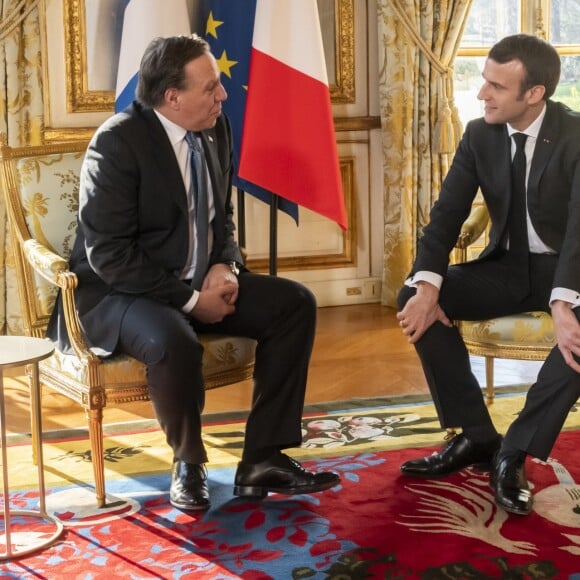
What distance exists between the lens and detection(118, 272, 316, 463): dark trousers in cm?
280

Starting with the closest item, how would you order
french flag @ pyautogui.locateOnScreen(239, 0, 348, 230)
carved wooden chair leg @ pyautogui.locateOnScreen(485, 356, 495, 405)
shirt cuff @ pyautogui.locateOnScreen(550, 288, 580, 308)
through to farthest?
shirt cuff @ pyautogui.locateOnScreen(550, 288, 580, 308)
carved wooden chair leg @ pyautogui.locateOnScreen(485, 356, 495, 405)
french flag @ pyautogui.locateOnScreen(239, 0, 348, 230)

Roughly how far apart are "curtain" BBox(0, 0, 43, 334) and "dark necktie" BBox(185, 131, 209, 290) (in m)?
2.07

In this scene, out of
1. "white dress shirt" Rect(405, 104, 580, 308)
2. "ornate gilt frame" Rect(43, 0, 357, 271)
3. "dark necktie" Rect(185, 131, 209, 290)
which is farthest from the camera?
"ornate gilt frame" Rect(43, 0, 357, 271)

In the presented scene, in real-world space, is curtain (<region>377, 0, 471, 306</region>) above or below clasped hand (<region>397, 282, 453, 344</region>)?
above

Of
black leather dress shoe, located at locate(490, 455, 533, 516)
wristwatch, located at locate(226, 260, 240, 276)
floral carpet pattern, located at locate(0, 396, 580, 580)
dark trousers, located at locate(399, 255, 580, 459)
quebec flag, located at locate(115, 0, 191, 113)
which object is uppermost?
quebec flag, located at locate(115, 0, 191, 113)

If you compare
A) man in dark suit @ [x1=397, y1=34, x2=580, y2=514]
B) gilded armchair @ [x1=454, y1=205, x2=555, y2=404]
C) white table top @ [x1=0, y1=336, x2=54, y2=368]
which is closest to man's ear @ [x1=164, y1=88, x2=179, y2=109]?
white table top @ [x1=0, y1=336, x2=54, y2=368]

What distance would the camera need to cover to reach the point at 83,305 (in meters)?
3.03

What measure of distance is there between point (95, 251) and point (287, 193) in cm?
177

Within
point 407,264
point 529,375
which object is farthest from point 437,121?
point 529,375

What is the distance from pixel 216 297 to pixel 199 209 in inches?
10.7

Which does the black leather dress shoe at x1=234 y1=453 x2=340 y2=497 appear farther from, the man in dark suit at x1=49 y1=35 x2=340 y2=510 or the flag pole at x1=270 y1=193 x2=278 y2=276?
the flag pole at x1=270 y1=193 x2=278 y2=276

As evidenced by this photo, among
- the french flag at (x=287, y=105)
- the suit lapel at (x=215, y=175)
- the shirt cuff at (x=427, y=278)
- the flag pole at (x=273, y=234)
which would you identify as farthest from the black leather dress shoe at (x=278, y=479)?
the flag pole at (x=273, y=234)

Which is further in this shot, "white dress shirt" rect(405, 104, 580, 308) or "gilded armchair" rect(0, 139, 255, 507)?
"white dress shirt" rect(405, 104, 580, 308)

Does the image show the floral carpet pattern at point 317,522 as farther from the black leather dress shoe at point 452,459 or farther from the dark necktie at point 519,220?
the dark necktie at point 519,220
